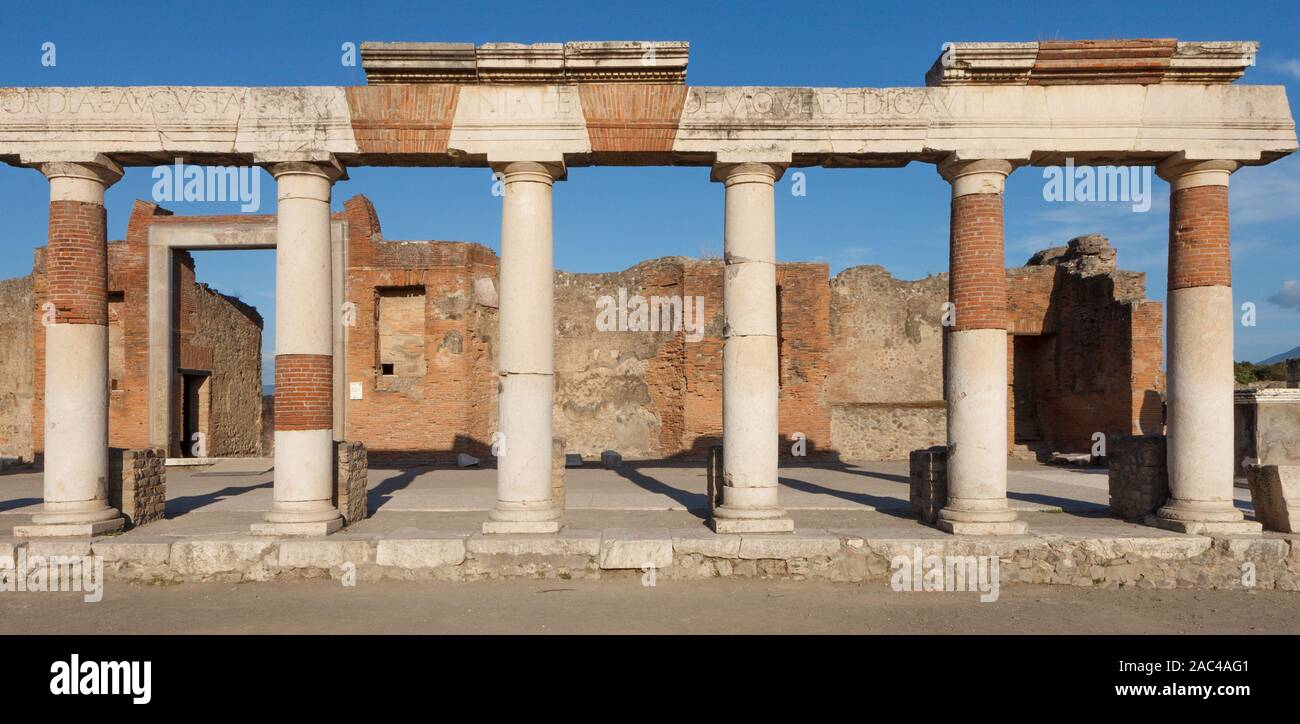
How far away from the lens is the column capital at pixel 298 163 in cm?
820

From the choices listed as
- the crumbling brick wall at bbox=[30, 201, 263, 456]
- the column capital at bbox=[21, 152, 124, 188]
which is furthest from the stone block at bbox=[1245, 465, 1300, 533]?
the crumbling brick wall at bbox=[30, 201, 263, 456]

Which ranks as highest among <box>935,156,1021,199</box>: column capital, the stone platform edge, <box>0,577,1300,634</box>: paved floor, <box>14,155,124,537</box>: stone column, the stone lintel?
the stone lintel

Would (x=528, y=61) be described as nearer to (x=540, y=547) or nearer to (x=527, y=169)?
(x=527, y=169)

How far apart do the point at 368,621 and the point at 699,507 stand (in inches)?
190

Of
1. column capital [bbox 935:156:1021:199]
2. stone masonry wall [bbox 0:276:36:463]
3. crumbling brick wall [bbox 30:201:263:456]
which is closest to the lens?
column capital [bbox 935:156:1021:199]

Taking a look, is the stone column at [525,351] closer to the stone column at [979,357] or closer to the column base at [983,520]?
the column base at [983,520]

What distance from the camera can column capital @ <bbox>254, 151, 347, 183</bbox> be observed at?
820cm

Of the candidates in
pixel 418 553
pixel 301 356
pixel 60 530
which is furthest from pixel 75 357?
pixel 418 553

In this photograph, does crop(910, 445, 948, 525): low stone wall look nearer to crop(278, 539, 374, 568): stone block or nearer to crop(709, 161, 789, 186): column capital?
crop(709, 161, 789, 186): column capital

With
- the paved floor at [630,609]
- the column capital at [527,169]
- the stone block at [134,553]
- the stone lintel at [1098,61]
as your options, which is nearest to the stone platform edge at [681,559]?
the stone block at [134,553]

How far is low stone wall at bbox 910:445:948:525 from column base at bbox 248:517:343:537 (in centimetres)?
629

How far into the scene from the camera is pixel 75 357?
8.20 meters
